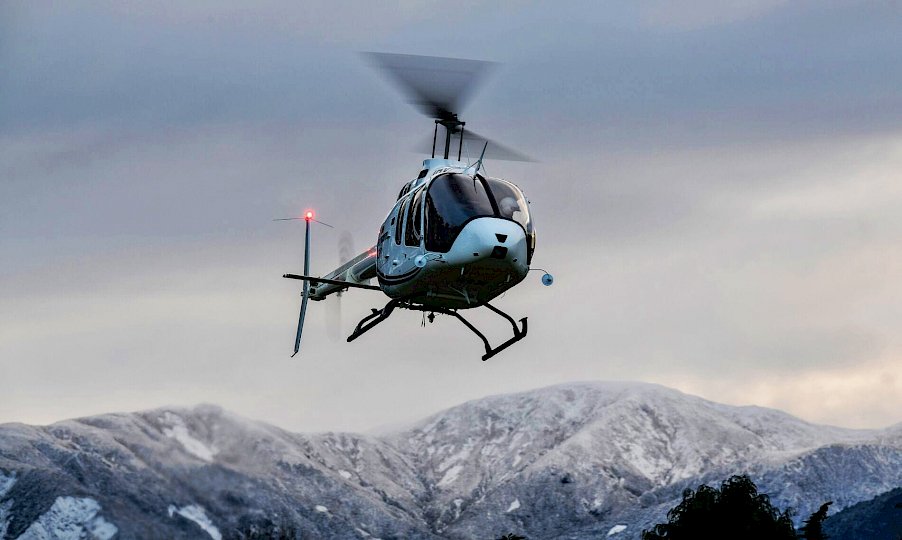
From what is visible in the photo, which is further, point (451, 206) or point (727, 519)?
point (727, 519)

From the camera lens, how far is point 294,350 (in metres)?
62.7

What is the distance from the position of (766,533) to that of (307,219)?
135 feet

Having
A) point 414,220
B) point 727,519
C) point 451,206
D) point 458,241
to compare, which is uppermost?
point 451,206

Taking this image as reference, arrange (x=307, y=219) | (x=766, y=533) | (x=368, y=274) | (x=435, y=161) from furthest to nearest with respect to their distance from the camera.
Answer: (x=766, y=533), (x=307, y=219), (x=368, y=274), (x=435, y=161)

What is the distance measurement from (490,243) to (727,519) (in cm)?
5120

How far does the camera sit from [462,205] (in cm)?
4953

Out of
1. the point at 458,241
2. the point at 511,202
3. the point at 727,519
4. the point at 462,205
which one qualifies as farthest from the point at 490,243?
the point at 727,519

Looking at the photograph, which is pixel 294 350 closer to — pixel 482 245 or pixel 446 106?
pixel 446 106

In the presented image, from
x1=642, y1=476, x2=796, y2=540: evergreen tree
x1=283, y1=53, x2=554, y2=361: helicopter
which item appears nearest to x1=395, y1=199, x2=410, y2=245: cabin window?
x1=283, y1=53, x2=554, y2=361: helicopter

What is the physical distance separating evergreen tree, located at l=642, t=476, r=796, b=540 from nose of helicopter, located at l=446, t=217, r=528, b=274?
4443cm

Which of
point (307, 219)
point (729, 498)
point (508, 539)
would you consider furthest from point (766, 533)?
point (307, 219)

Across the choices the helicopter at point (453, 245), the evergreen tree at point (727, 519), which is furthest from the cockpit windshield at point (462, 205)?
the evergreen tree at point (727, 519)

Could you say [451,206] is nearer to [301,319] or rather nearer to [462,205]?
[462,205]

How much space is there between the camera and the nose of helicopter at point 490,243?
158 ft
